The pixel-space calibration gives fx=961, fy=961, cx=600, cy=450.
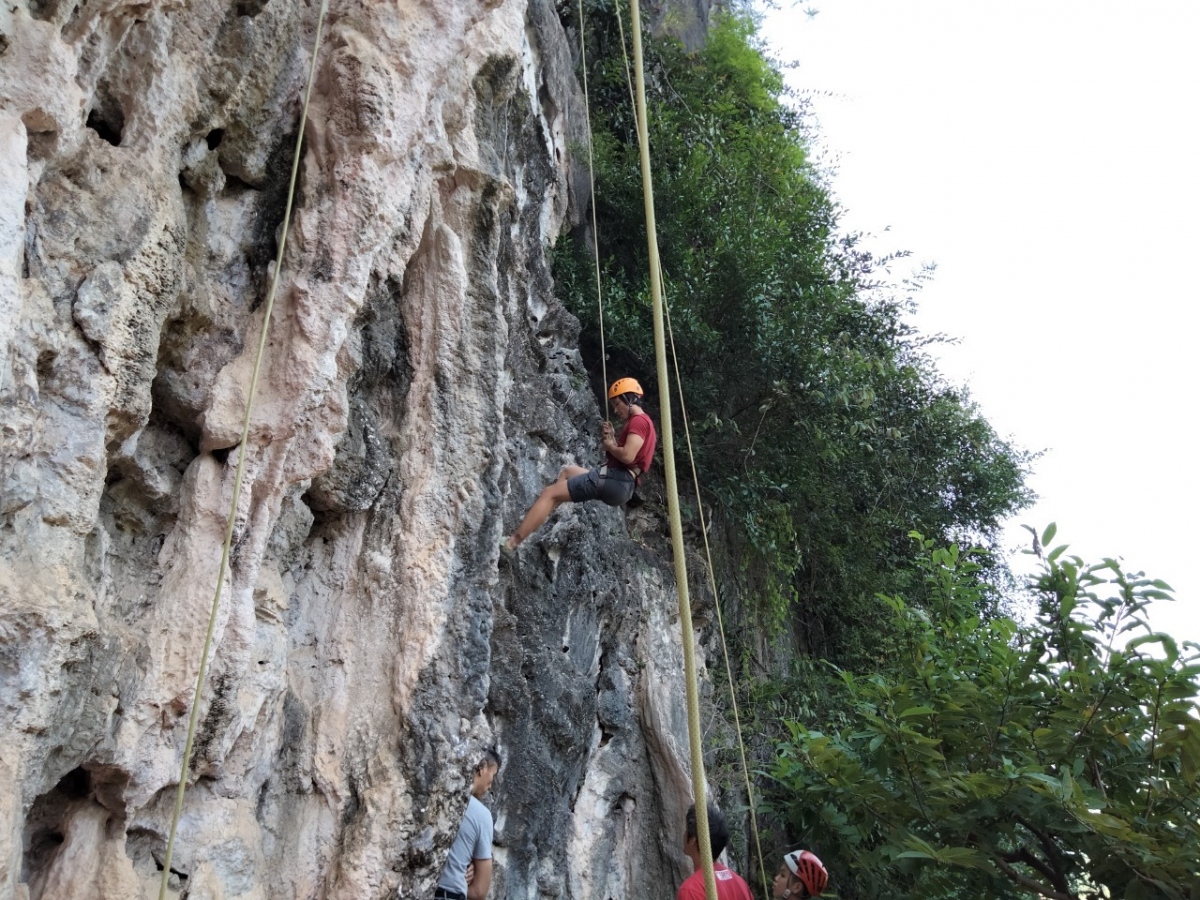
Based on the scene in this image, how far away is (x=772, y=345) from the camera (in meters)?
8.50

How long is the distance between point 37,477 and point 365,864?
1950mm

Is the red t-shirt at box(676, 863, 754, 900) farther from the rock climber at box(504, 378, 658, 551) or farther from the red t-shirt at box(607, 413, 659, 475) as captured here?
the red t-shirt at box(607, 413, 659, 475)

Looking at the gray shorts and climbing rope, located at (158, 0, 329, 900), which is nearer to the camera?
climbing rope, located at (158, 0, 329, 900)

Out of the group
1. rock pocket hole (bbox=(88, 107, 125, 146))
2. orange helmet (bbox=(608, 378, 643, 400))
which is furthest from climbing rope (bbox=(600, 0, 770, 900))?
rock pocket hole (bbox=(88, 107, 125, 146))

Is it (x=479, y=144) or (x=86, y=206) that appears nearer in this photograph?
(x=86, y=206)

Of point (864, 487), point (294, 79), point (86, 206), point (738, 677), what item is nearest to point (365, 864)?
point (86, 206)

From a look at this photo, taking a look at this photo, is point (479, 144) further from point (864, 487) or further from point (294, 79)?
point (864, 487)

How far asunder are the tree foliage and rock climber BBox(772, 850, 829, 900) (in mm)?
3506

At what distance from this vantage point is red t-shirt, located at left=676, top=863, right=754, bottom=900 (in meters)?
4.48

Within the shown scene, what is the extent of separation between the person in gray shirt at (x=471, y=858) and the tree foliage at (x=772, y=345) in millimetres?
4501

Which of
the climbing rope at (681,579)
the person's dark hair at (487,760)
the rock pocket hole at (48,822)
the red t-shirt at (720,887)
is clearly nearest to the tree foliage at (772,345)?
the red t-shirt at (720,887)

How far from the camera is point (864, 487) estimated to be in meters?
9.80

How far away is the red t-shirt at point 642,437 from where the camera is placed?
5562 millimetres

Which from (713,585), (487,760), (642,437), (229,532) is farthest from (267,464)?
(713,585)
